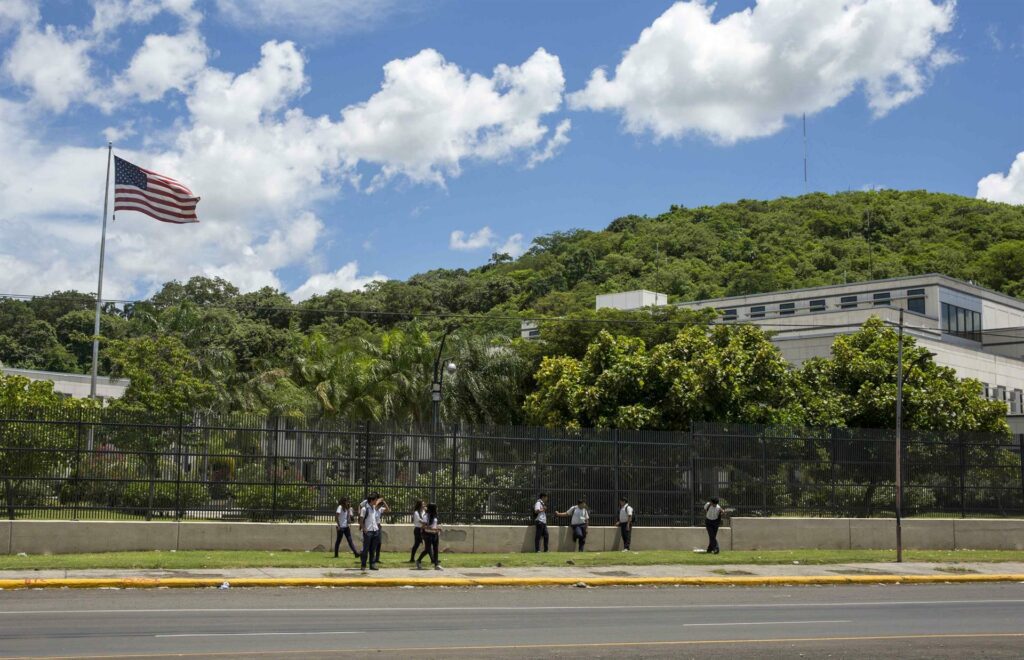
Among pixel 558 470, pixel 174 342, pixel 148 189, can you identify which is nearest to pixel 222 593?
pixel 558 470

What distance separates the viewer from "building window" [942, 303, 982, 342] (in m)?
67.7

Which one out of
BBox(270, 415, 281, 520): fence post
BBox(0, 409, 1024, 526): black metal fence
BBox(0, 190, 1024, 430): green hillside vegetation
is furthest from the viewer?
BBox(0, 190, 1024, 430): green hillside vegetation

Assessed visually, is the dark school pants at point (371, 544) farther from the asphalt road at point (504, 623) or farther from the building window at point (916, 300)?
the building window at point (916, 300)

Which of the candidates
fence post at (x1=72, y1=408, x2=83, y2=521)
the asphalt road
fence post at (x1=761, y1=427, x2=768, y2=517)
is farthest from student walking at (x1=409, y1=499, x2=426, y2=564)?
fence post at (x1=761, y1=427, x2=768, y2=517)

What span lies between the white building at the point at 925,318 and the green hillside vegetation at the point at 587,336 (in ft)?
32.4

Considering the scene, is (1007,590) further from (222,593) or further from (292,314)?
(292,314)

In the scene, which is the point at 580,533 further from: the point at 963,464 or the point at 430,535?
the point at 963,464

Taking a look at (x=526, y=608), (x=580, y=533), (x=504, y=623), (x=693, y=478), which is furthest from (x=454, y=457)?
(x=504, y=623)

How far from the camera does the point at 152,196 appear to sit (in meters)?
34.7

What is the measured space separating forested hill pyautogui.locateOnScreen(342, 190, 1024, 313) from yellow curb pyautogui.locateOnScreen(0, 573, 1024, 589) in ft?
232

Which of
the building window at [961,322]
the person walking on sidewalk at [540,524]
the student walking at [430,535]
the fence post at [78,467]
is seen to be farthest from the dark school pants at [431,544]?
the building window at [961,322]

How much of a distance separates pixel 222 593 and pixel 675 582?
9.50m

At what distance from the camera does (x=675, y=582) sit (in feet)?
74.6

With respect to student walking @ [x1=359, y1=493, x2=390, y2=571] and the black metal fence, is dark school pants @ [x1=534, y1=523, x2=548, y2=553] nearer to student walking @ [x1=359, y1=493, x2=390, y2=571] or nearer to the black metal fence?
the black metal fence
